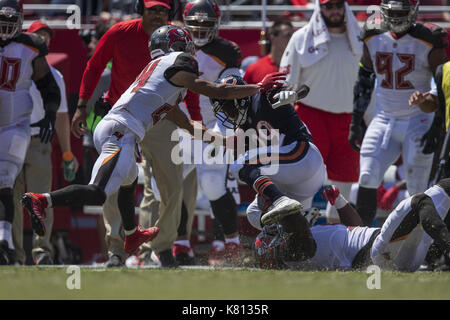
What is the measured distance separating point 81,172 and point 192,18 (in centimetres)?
273

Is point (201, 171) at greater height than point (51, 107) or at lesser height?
lesser

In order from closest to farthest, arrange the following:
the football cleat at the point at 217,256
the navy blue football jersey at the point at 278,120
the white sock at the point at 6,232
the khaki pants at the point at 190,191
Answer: the navy blue football jersey at the point at 278,120 < the white sock at the point at 6,232 < the football cleat at the point at 217,256 < the khaki pants at the point at 190,191

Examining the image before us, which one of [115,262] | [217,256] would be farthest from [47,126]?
[217,256]

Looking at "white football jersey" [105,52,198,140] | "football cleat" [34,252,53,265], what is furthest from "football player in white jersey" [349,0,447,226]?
"football cleat" [34,252,53,265]

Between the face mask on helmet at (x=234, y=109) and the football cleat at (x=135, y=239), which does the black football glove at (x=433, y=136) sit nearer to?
the face mask on helmet at (x=234, y=109)

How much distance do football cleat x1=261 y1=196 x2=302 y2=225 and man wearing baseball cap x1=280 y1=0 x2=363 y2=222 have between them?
2146 millimetres

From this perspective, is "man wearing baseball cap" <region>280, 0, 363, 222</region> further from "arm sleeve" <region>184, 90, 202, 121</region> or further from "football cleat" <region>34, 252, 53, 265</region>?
"football cleat" <region>34, 252, 53, 265</region>

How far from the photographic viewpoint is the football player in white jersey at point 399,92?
809cm

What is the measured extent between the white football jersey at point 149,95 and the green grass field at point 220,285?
1.05 metres

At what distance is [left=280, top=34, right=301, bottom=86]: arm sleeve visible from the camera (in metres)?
9.00

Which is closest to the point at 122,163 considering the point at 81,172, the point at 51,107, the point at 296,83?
the point at 51,107

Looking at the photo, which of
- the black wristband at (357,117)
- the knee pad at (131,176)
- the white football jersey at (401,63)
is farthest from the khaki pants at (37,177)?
the white football jersey at (401,63)
